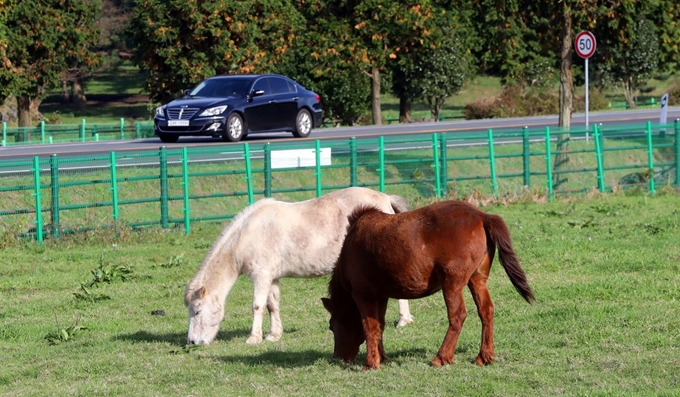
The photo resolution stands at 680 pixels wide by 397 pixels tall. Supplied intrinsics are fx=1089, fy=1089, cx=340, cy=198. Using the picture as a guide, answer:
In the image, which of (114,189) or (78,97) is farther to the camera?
(78,97)

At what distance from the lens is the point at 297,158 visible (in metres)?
21.0

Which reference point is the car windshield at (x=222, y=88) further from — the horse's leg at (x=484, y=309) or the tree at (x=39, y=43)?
the horse's leg at (x=484, y=309)

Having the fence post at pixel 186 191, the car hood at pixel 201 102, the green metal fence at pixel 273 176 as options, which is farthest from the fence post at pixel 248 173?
the car hood at pixel 201 102

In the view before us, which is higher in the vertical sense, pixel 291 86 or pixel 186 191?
pixel 291 86

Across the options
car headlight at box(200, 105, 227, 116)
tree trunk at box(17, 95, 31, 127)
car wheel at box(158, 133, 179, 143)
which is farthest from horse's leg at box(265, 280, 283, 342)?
tree trunk at box(17, 95, 31, 127)

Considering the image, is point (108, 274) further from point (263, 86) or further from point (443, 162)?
point (263, 86)

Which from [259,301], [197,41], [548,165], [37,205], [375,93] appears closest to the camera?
[259,301]

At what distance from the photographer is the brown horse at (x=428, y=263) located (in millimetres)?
7566

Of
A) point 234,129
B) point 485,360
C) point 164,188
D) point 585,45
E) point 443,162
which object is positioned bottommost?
point 485,360

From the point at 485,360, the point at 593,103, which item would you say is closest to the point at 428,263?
the point at 485,360

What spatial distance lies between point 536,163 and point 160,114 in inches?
362

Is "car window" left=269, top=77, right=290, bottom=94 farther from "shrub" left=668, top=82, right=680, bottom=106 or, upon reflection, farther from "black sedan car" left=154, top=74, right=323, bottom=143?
"shrub" left=668, top=82, right=680, bottom=106

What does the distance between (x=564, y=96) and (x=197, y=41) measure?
19.6 meters

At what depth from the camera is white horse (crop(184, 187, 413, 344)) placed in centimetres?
963
